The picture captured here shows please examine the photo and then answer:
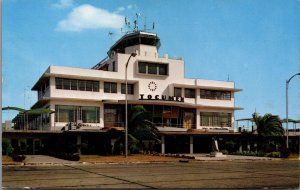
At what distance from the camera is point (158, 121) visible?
53.6m

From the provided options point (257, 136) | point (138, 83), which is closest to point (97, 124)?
point (138, 83)

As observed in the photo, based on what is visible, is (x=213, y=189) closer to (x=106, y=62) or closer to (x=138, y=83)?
(x=138, y=83)

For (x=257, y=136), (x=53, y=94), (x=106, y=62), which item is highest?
(x=106, y=62)

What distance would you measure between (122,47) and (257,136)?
2329cm

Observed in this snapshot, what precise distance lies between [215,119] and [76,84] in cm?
2132

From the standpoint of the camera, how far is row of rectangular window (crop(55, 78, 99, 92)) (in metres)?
49.8

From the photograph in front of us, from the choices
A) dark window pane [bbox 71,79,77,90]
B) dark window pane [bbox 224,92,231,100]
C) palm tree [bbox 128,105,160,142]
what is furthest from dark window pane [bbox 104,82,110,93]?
dark window pane [bbox 224,92,231,100]

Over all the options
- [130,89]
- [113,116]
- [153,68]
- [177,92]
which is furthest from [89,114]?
[177,92]

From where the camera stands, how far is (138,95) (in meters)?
54.3

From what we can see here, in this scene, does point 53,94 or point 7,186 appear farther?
point 53,94


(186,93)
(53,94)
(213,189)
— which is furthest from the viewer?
(186,93)

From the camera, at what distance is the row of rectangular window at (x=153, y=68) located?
55.5 meters

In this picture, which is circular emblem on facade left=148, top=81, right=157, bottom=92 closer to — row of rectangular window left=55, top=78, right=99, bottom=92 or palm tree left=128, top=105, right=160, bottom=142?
row of rectangular window left=55, top=78, right=99, bottom=92

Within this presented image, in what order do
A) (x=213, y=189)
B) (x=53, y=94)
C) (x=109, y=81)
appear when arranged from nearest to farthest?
(x=213, y=189), (x=53, y=94), (x=109, y=81)
